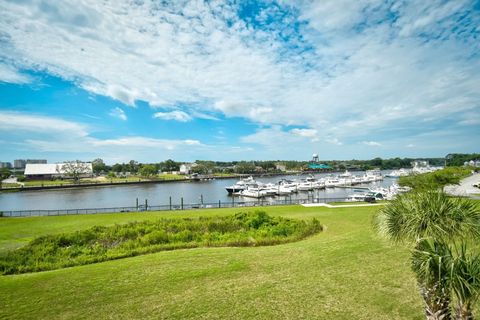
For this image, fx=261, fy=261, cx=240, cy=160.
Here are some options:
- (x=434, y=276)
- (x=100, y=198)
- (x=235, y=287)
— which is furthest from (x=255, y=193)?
(x=434, y=276)

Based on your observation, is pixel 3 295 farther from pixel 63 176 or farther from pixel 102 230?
pixel 63 176

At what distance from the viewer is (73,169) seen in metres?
124

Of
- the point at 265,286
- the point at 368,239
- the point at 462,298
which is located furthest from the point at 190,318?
the point at 368,239

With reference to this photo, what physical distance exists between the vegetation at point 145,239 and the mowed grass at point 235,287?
2729mm

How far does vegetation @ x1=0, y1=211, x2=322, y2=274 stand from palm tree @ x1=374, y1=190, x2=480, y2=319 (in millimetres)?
10829

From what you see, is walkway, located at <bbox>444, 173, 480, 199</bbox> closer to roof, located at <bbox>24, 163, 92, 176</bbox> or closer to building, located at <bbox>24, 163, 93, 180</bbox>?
building, located at <bbox>24, 163, 93, 180</bbox>

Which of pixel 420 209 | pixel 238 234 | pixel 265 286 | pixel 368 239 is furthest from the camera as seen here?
pixel 238 234

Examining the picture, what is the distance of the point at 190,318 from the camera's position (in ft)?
23.2

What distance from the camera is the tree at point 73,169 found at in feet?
405

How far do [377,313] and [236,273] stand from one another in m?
4.97

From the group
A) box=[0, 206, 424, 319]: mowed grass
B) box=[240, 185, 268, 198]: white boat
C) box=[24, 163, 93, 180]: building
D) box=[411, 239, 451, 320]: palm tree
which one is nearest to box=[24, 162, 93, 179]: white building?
box=[24, 163, 93, 180]: building

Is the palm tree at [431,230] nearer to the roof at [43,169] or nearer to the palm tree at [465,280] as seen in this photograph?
the palm tree at [465,280]

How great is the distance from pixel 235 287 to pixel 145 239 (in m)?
10.3

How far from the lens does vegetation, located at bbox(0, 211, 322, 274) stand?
1402cm
